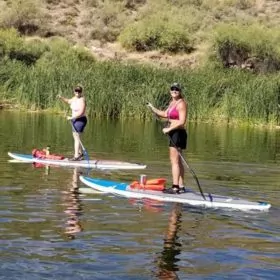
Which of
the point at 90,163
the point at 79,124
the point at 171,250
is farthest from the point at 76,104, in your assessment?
the point at 171,250

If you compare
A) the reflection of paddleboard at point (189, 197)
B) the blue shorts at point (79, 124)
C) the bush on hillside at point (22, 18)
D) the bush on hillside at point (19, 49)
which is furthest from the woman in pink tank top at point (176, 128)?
the bush on hillside at point (22, 18)

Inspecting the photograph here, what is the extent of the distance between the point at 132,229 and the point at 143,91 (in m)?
24.8

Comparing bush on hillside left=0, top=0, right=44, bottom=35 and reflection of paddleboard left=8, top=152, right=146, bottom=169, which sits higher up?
bush on hillside left=0, top=0, right=44, bottom=35

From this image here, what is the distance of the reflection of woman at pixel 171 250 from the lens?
317 inches

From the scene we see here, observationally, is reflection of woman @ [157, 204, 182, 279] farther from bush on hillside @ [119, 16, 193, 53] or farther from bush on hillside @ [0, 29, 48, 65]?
bush on hillside @ [119, 16, 193, 53]

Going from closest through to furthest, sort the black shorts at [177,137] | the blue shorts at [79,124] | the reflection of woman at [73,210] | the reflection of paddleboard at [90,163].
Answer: the reflection of woman at [73,210] < the black shorts at [177,137] < the reflection of paddleboard at [90,163] < the blue shorts at [79,124]

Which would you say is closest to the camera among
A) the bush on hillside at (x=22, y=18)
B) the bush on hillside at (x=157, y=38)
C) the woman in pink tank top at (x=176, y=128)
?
the woman in pink tank top at (x=176, y=128)

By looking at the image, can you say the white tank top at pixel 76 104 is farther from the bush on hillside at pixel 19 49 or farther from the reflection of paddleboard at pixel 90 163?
the bush on hillside at pixel 19 49

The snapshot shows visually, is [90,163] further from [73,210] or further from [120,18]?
[120,18]

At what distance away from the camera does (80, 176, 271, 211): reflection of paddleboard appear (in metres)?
11.9

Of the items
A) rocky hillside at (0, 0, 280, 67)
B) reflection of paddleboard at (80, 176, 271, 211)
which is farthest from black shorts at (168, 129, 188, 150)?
rocky hillside at (0, 0, 280, 67)

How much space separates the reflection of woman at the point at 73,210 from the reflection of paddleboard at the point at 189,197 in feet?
2.09

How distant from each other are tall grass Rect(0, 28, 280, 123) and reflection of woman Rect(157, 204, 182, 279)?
2218 cm

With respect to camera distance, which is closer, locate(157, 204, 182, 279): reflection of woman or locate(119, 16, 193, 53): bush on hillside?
locate(157, 204, 182, 279): reflection of woman
